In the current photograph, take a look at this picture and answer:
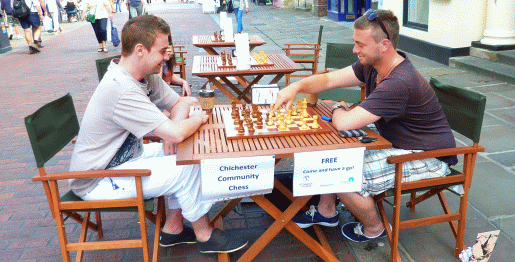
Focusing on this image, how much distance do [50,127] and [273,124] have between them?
1.29 m

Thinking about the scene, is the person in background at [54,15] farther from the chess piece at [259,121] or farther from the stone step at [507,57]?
the chess piece at [259,121]

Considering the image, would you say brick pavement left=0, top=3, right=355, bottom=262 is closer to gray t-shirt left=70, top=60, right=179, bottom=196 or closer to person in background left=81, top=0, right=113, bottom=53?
gray t-shirt left=70, top=60, right=179, bottom=196

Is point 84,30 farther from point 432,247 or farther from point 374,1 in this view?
point 432,247

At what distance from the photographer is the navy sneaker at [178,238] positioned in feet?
9.68

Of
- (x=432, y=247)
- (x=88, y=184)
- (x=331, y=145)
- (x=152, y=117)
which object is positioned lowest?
(x=432, y=247)

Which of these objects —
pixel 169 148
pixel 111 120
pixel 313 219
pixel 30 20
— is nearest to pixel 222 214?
pixel 313 219

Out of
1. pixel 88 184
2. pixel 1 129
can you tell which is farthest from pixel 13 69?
pixel 88 184

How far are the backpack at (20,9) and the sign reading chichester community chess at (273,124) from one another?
1165 cm

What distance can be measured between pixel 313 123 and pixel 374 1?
11.6m

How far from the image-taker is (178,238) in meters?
2.97

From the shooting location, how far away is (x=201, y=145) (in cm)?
233

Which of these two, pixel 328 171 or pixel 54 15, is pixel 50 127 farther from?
pixel 54 15

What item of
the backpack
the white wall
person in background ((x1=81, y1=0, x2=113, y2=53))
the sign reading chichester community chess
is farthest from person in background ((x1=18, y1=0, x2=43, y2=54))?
the sign reading chichester community chess

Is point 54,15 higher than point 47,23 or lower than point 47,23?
higher
